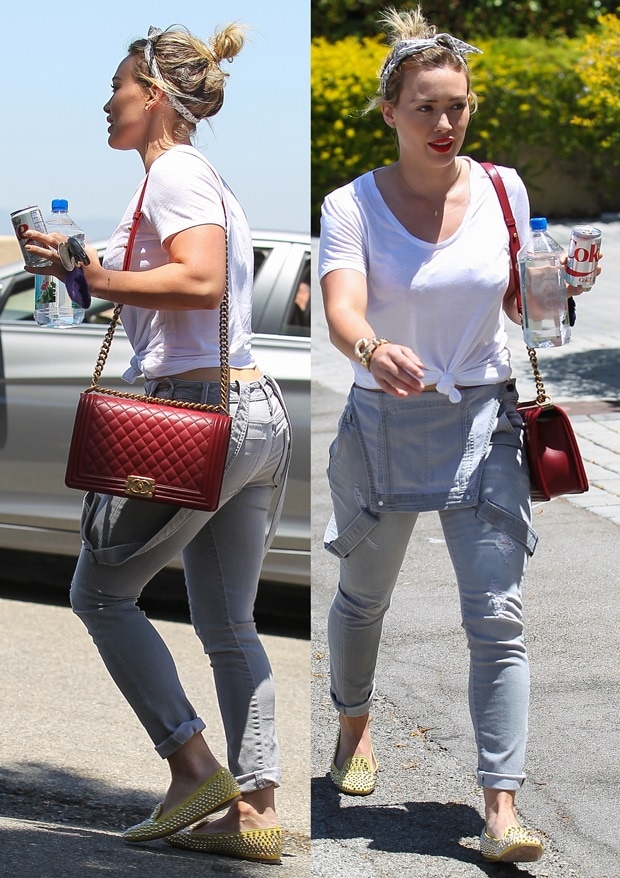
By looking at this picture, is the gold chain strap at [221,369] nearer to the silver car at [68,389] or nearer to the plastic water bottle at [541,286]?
the plastic water bottle at [541,286]

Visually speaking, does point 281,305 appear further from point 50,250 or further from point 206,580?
point 50,250

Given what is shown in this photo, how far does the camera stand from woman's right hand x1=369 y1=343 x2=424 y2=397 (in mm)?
2590

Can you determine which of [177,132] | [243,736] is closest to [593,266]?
[177,132]

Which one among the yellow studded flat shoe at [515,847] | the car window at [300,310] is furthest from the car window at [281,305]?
the yellow studded flat shoe at [515,847]

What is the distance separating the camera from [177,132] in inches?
Answer: 113

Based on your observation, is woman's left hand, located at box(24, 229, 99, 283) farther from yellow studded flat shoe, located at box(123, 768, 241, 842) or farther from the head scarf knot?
yellow studded flat shoe, located at box(123, 768, 241, 842)

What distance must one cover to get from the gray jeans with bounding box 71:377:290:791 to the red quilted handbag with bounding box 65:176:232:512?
0.08 metres

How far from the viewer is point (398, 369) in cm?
260

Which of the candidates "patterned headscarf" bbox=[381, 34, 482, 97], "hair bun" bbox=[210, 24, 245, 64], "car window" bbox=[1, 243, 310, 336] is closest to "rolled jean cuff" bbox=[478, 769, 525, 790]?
"patterned headscarf" bbox=[381, 34, 482, 97]

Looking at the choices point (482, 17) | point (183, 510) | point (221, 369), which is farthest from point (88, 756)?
point (482, 17)

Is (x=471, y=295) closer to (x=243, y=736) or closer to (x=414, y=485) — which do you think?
(x=414, y=485)

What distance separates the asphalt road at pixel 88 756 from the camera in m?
3.02

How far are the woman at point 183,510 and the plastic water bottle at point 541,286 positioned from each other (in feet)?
2.12

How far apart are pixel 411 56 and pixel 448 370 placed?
2.38ft
